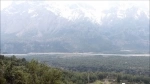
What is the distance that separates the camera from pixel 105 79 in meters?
154

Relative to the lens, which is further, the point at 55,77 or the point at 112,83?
the point at 112,83

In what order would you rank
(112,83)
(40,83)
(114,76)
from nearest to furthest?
1. (40,83)
2. (112,83)
3. (114,76)

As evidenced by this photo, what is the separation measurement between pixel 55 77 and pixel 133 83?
229 feet

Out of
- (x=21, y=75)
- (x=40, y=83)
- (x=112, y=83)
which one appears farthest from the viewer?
(x=112, y=83)

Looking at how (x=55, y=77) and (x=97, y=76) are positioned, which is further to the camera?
(x=97, y=76)

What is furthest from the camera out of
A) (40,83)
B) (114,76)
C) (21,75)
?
(114,76)

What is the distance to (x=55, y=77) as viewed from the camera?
83.1m

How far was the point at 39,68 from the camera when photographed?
9306 cm

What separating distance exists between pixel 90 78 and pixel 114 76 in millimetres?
12753

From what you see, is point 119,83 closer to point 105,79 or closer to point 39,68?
point 105,79

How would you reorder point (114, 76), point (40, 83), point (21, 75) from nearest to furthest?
point (40, 83)
point (21, 75)
point (114, 76)

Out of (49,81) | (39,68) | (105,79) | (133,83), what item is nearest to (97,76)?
(105,79)

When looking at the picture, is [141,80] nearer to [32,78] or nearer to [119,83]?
[119,83]

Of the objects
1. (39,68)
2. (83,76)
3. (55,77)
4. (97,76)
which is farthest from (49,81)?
(97,76)
